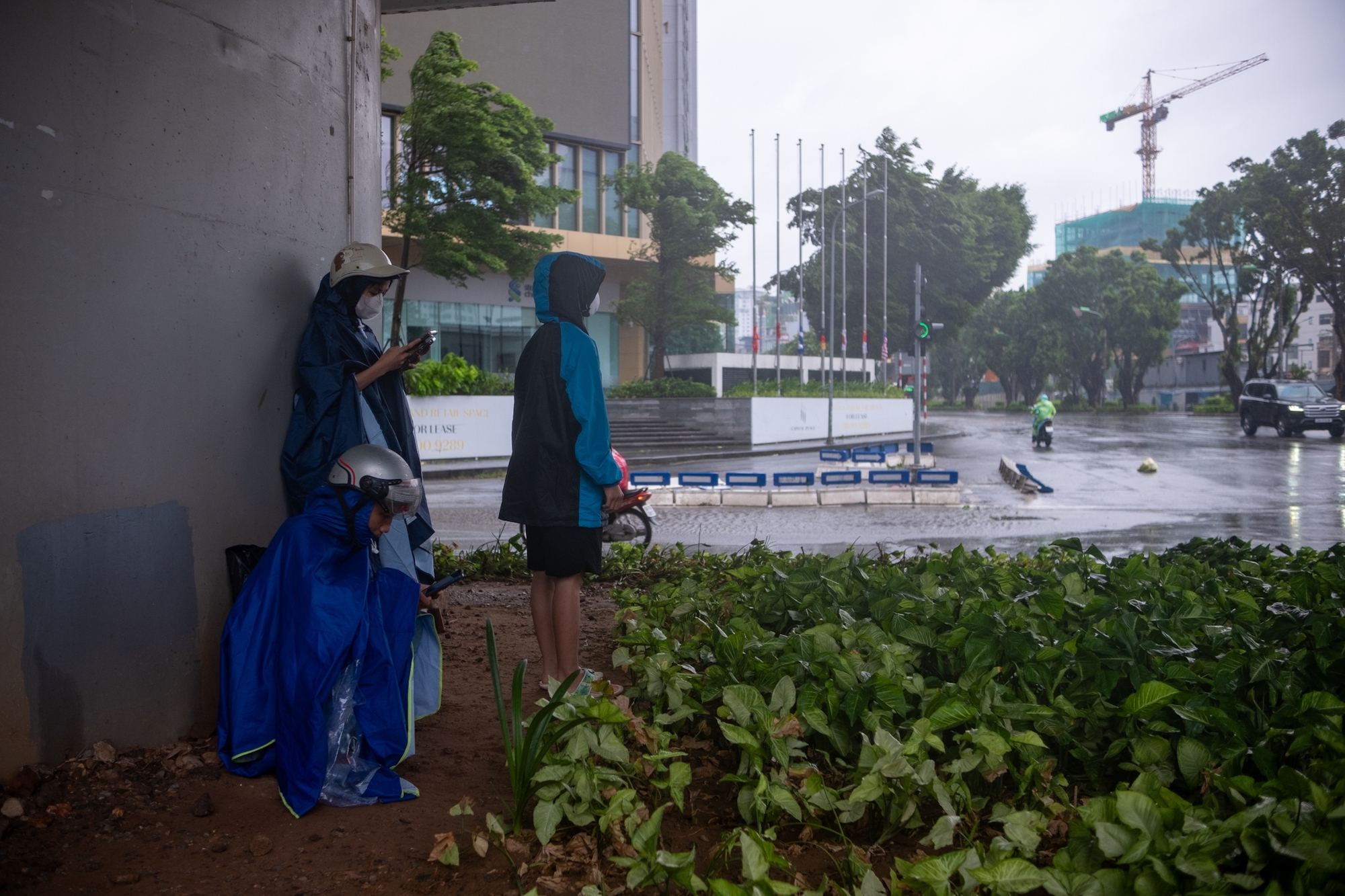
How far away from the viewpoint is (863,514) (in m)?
12.2

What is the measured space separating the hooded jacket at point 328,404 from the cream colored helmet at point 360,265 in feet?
0.30

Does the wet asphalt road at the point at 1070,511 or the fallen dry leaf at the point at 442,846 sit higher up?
the fallen dry leaf at the point at 442,846

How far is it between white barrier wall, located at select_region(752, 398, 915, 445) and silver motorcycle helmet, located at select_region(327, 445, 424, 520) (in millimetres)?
26011

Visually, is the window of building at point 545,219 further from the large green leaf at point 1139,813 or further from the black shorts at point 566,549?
the large green leaf at point 1139,813

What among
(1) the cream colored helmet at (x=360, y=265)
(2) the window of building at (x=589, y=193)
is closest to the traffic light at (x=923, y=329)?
(1) the cream colored helmet at (x=360, y=265)

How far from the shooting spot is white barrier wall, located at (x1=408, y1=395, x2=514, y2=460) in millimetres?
22656

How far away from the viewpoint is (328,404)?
337cm

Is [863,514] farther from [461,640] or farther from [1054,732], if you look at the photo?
[1054,732]

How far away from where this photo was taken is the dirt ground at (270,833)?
7.57 feet

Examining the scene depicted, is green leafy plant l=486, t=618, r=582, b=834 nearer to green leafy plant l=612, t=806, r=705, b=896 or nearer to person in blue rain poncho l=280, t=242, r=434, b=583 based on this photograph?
green leafy plant l=612, t=806, r=705, b=896

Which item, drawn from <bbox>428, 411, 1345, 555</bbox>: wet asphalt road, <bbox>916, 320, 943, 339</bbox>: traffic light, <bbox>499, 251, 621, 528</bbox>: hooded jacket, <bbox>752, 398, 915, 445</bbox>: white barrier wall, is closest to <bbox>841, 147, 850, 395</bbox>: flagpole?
<bbox>752, 398, 915, 445</bbox>: white barrier wall

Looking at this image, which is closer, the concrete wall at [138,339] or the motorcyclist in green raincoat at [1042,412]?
the concrete wall at [138,339]

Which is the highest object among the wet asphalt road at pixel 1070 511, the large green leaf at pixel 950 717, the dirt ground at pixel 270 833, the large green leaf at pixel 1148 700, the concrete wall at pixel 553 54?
the concrete wall at pixel 553 54

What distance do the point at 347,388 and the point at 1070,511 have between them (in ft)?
35.7
